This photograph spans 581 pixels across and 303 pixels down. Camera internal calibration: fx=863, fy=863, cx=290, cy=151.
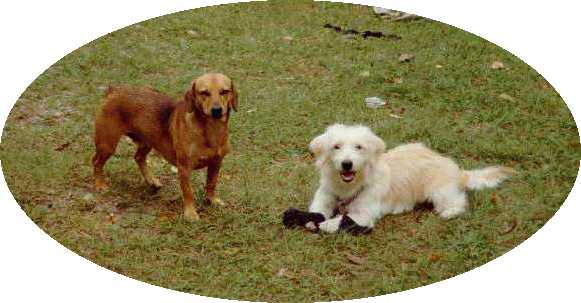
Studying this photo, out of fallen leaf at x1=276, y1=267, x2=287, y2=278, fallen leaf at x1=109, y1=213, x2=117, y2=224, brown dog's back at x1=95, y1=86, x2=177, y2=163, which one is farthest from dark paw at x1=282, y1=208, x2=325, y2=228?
fallen leaf at x1=109, y1=213, x2=117, y2=224

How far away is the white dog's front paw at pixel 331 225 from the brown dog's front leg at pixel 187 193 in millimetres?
1096

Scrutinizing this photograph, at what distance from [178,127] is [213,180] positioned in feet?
1.99

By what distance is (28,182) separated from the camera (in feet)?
25.3

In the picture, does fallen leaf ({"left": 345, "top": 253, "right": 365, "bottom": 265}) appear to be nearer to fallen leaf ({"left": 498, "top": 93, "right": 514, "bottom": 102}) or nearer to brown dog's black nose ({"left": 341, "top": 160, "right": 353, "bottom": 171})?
brown dog's black nose ({"left": 341, "top": 160, "right": 353, "bottom": 171})

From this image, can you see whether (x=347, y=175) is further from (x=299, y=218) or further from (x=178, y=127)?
(x=178, y=127)

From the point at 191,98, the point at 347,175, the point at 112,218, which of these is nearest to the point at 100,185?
the point at 112,218

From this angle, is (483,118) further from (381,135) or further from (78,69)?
(78,69)

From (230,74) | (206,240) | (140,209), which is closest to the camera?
(206,240)

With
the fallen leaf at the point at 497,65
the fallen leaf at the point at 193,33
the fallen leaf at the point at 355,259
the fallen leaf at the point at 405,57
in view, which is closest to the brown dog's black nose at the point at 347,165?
the fallen leaf at the point at 355,259

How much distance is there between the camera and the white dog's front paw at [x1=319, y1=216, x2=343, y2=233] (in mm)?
7188

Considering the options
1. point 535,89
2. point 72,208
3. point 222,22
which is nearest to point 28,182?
point 72,208

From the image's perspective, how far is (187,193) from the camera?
295 inches

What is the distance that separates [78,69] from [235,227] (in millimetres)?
3710

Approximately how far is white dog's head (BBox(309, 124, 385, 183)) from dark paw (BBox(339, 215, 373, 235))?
13.6 inches
